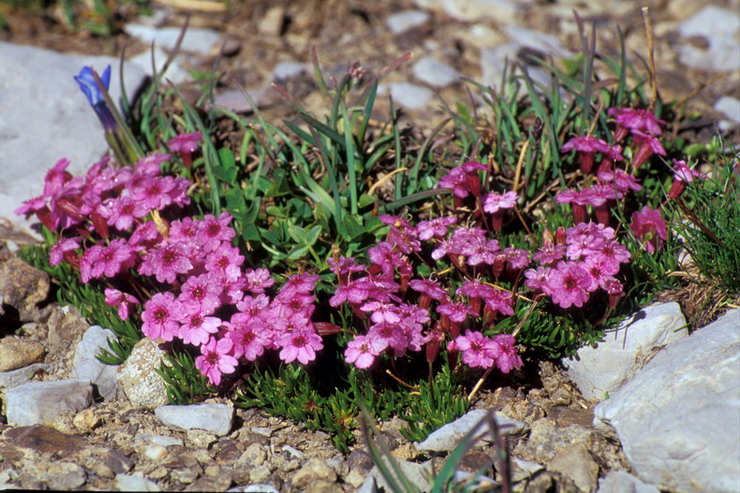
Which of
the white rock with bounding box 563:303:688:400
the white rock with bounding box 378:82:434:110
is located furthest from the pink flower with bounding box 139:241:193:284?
the white rock with bounding box 378:82:434:110

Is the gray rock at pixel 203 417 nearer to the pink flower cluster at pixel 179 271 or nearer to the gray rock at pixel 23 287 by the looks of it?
the pink flower cluster at pixel 179 271

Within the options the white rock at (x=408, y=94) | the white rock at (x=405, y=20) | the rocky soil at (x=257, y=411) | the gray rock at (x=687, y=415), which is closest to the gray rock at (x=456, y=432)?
the rocky soil at (x=257, y=411)

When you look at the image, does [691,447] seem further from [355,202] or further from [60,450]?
[60,450]

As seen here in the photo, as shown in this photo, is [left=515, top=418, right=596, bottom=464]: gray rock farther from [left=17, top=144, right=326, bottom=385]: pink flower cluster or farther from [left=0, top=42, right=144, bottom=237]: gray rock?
[left=0, top=42, right=144, bottom=237]: gray rock

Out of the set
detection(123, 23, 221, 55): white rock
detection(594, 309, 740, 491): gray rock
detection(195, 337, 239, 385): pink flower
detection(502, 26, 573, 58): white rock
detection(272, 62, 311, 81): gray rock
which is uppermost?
detection(123, 23, 221, 55): white rock

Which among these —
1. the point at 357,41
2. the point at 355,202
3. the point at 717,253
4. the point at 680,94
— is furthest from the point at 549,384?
the point at 357,41
